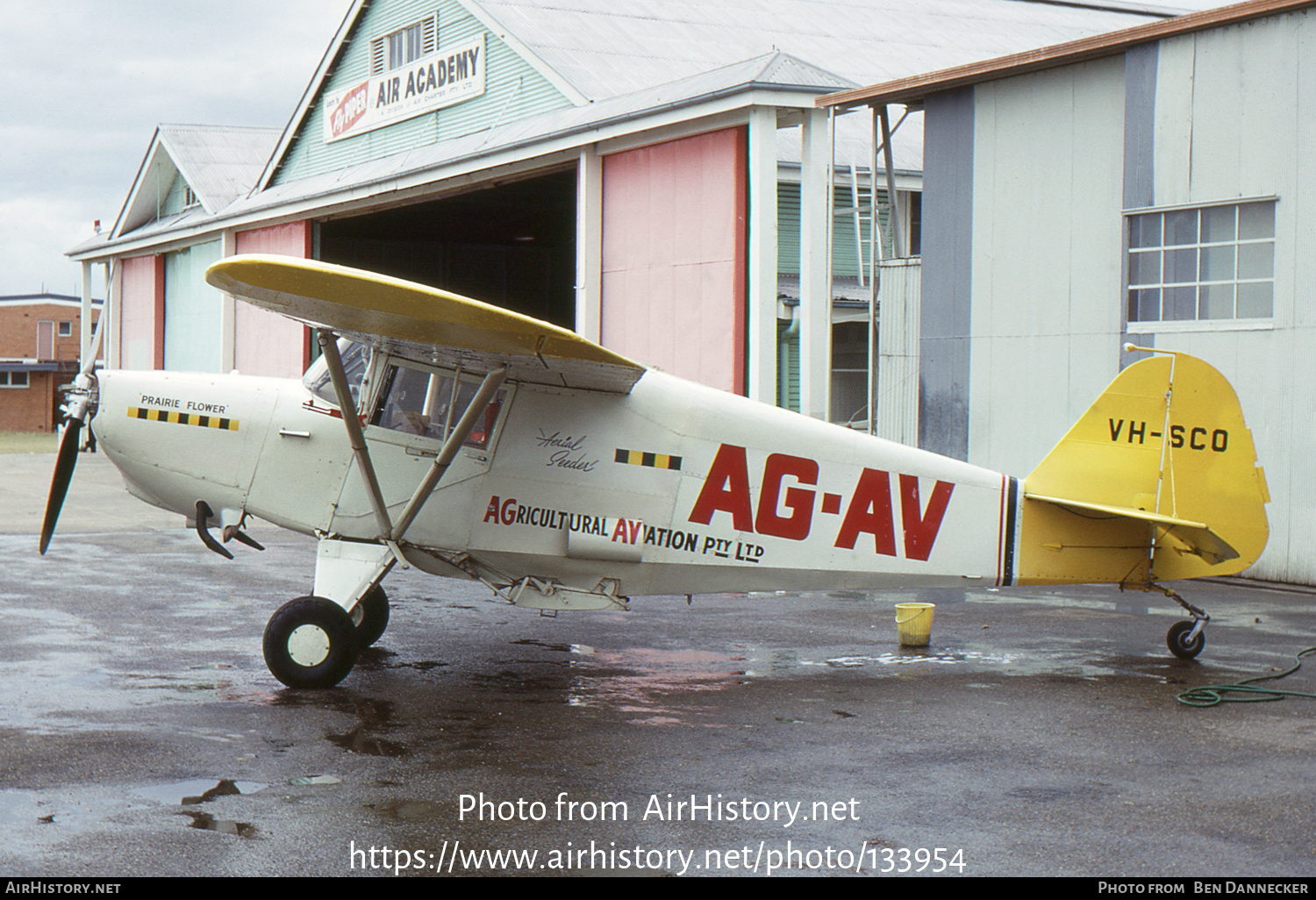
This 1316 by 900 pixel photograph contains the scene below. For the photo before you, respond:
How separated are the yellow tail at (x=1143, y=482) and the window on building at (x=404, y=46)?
64.4 ft

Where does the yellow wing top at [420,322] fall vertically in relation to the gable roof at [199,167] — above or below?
below

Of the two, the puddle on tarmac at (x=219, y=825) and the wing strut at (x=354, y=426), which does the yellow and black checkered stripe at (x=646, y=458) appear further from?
the puddle on tarmac at (x=219, y=825)

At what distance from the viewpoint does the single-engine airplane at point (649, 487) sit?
8039 mm

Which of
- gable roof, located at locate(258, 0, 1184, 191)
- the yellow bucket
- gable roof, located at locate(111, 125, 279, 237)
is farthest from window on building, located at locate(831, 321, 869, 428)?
gable roof, located at locate(111, 125, 279, 237)

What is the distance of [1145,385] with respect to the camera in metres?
8.26

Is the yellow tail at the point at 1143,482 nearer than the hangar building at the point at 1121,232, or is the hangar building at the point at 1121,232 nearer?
the yellow tail at the point at 1143,482

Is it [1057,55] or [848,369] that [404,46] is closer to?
[848,369]

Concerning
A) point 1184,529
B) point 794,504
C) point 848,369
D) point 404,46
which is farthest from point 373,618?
point 404,46

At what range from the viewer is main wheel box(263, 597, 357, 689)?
7.56 metres

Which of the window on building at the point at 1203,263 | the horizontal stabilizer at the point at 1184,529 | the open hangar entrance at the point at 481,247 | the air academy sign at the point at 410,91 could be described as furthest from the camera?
the open hangar entrance at the point at 481,247

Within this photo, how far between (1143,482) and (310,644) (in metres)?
5.32

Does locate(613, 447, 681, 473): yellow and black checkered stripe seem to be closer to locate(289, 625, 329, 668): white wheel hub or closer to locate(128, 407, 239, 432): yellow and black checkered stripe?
locate(289, 625, 329, 668): white wheel hub

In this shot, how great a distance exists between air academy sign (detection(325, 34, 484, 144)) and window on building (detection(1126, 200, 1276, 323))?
44.6 feet

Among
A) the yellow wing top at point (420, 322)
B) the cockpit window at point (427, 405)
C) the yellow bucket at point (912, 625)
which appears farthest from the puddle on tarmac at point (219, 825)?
the yellow bucket at point (912, 625)
